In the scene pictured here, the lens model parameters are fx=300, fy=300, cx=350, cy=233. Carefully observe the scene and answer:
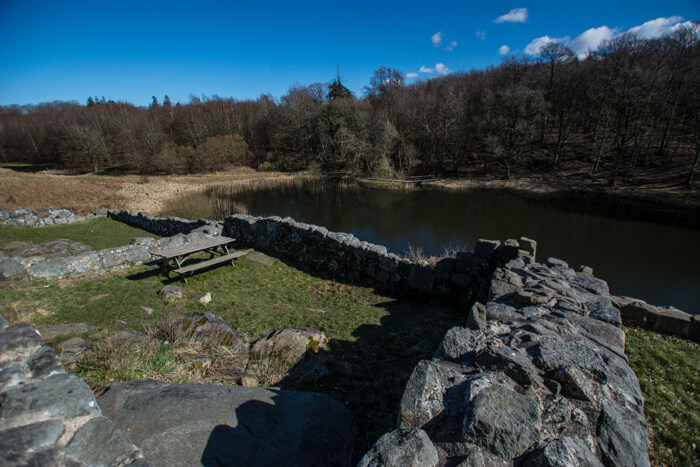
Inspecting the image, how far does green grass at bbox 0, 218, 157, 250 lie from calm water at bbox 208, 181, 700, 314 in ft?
25.7

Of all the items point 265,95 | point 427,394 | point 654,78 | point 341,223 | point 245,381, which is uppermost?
point 265,95

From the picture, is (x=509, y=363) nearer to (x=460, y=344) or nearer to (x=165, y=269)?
(x=460, y=344)

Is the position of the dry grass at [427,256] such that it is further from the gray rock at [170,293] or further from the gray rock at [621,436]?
the gray rock at [170,293]

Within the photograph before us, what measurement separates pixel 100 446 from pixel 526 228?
1722 cm

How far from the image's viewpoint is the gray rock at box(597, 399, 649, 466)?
2.13 m

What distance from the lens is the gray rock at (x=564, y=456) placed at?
1.88 metres

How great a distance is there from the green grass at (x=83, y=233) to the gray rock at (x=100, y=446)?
1237 centimetres

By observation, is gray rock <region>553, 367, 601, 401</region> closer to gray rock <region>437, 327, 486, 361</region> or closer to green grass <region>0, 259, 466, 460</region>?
gray rock <region>437, 327, 486, 361</region>

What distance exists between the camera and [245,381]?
3.88 metres

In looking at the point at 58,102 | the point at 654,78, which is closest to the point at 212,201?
the point at 654,78

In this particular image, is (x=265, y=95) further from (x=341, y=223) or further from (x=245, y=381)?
(x=245, y=381)

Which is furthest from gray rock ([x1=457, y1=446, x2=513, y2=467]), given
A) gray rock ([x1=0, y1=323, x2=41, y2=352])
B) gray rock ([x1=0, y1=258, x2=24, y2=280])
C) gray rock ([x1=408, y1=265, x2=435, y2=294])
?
gray rock ([x1=0, y1=258, x2=24, y2=280])

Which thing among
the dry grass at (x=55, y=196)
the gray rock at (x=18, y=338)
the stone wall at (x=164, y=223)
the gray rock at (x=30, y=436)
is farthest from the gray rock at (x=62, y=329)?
the dry grass at (x=55, y=196)

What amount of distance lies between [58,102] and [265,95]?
57.7 metres
